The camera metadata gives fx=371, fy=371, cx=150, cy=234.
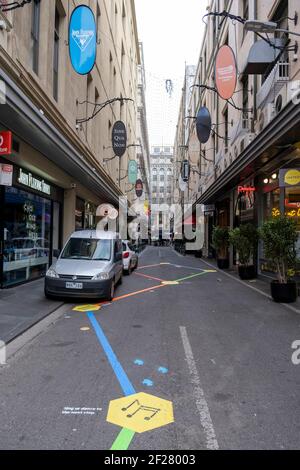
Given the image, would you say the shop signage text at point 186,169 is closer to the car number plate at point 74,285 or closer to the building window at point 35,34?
the building window at point 35,34

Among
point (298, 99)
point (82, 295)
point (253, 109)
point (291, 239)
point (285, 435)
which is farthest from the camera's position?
point (253, 109)

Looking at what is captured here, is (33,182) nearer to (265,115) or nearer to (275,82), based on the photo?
(275,82)

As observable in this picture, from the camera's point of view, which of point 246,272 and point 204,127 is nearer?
point 246,272

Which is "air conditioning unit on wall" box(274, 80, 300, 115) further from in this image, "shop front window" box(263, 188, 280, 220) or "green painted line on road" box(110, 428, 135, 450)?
"green painted line on road" box(110, 428, 135, 450)

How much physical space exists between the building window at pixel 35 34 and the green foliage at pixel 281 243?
8.85m

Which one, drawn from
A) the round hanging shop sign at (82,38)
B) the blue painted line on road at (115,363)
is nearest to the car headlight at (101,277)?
the blue painted line on road at (115,363)

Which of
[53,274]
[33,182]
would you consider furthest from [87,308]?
[33,182]

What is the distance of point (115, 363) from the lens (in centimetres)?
515

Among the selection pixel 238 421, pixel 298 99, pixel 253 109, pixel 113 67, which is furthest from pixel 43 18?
pixel 113 67

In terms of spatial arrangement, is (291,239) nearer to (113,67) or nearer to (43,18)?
(43,18)

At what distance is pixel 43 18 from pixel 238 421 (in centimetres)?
1318

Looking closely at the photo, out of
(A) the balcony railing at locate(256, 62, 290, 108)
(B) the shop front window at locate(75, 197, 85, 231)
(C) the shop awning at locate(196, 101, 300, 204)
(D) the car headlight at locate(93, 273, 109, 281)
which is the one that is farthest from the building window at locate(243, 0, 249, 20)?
(D) the car headlight at locate(93, 273, 109, 281)

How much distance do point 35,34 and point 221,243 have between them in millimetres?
13241

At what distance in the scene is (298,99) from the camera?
852 cm
